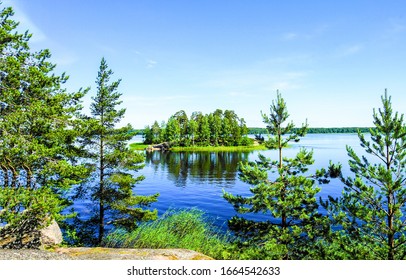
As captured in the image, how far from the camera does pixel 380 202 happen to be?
1314 centimetres

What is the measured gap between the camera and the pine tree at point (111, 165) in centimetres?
2106

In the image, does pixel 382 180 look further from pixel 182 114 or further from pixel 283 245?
pixel 182 114

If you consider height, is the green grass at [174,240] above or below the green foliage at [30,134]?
below

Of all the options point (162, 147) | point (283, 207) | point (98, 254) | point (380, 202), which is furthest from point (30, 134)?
point (162, 147)

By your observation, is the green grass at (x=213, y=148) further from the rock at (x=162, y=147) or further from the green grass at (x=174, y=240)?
the green grass at (x=174, y=240)

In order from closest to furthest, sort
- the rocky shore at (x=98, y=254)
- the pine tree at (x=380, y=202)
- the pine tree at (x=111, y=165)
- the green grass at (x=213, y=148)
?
the rocky shore at (x=98, y=254) → the pine tree at (x=380, y=202) → the pine tree at (x=111, y=165) → the green grass at (x=213, y=148)

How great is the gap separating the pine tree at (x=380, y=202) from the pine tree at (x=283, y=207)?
1.16m

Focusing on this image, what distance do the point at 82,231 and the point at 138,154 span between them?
21.3ft

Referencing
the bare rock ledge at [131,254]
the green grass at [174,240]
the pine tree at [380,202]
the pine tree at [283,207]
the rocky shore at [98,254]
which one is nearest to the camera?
the rocky shore at [98,254]

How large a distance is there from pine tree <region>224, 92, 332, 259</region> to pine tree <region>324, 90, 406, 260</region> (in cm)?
116

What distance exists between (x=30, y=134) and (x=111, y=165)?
6261mm

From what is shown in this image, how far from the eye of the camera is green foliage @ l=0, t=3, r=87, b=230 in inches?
564

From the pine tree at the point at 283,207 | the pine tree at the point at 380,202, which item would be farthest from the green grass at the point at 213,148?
the pine tree at the point at 380,202

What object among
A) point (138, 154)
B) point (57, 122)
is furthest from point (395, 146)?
point (57, 122)
